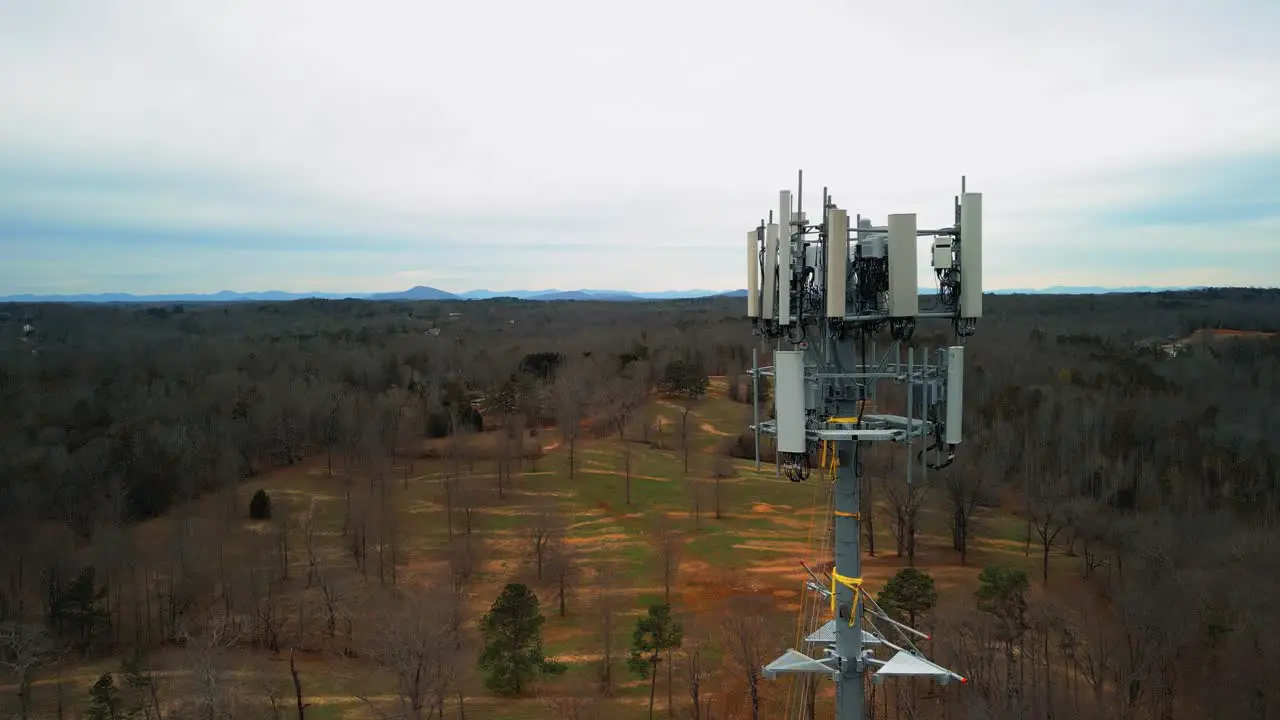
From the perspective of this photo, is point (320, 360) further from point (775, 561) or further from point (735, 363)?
point (775, 561)

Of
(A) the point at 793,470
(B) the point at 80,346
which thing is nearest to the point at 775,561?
(A) the point at 793,470

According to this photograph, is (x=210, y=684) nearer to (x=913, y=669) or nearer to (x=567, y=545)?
(x=913, y=669)

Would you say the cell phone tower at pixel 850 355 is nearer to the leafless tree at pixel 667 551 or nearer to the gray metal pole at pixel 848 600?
the gray metal pole at pixel 848 600

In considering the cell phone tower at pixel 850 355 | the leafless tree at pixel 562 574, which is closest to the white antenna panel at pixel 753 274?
the cell phone tower at pixel 850 355

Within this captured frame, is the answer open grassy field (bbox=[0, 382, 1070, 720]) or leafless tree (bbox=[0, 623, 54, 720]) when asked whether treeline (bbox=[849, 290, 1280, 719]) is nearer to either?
open grassy field (bbox=[0, 382, 1070, 720])

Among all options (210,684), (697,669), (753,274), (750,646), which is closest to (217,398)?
(210,684)

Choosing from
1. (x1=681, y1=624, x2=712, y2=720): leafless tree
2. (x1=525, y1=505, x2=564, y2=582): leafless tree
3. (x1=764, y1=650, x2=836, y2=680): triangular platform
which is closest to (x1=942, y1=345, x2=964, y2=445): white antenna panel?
(x1=764, y1=650, x2=836, y2=680): triangular platform
